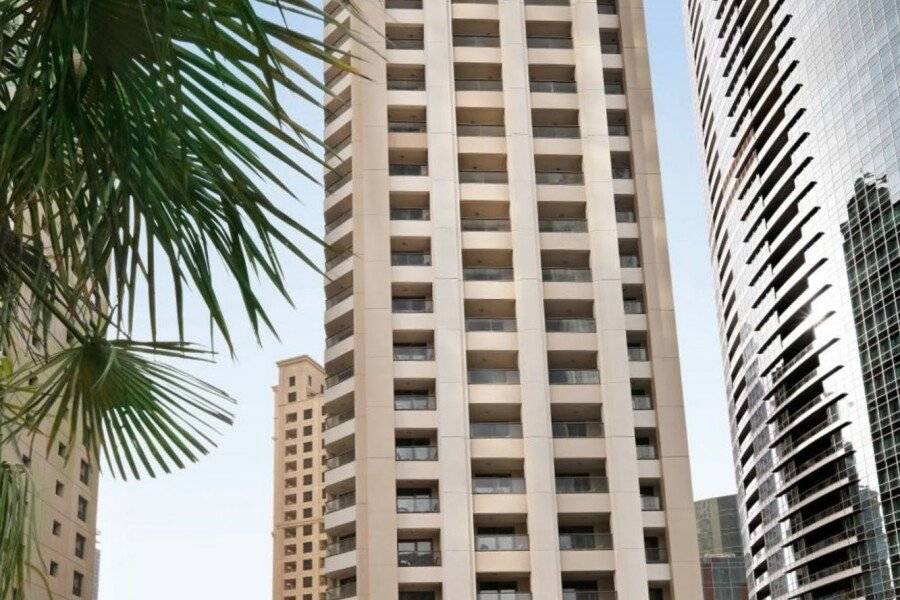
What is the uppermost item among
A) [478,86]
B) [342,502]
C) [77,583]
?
[478,86]

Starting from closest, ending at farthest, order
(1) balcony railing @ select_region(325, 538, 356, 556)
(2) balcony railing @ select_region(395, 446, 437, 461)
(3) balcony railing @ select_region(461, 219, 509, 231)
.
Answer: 1. (2) balcony railing @ select_region(395, 446, 437, 461)
2. (1) balcony railing @ select_region(325, 538, 356, 556)
3. (3) balcony railing @ select_region(461, 219, 509, 231)

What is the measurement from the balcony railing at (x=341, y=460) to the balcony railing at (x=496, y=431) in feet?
19.7

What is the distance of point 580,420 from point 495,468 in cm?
517

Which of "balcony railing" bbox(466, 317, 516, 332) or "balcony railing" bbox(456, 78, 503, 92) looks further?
"balcony railing" bbox(456, 78, 503, 92)

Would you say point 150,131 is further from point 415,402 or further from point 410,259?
point 410,259

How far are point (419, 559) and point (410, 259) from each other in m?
15.3

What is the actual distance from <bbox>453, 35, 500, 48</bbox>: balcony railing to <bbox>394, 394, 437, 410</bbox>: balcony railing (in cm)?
1989

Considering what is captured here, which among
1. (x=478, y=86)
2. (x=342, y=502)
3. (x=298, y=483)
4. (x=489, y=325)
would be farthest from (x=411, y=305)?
(x=298, y=483)

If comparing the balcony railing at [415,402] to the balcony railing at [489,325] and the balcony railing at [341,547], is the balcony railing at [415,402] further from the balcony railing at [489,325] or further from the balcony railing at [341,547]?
the balcony railing at [341,547]

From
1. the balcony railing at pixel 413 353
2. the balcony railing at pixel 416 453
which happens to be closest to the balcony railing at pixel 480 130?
the balcony railing at pixel 413 353

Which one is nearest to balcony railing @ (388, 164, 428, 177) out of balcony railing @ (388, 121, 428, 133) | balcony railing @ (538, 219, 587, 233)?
balcony railing @ (388, 121, 428, 133)

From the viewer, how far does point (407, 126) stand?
66812 millimetres

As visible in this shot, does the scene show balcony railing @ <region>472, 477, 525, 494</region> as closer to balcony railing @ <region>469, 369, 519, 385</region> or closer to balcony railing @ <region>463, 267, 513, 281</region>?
balcony railing @ <region>469, 369, 519, 385</region>

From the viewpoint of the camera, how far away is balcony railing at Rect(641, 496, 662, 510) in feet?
198
